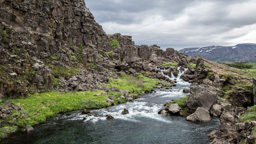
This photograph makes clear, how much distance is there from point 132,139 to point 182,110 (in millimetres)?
22356

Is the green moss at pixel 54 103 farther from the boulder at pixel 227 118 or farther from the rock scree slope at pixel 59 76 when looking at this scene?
the boulder at pixel 227 118

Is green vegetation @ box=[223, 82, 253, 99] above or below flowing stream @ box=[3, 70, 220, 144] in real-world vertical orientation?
above

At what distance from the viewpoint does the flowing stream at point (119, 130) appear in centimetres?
3466

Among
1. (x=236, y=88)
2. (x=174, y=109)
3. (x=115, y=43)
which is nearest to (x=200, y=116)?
(x=174, y=109)

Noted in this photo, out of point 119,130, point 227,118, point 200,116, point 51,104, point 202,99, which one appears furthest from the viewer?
point 51,104

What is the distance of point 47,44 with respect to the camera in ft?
283

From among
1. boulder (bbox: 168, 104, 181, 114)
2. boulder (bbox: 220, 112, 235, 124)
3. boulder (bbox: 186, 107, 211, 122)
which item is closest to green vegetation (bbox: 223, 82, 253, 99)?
boulder (bbox: 186, 107, 211, 122)

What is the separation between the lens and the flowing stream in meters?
34.7

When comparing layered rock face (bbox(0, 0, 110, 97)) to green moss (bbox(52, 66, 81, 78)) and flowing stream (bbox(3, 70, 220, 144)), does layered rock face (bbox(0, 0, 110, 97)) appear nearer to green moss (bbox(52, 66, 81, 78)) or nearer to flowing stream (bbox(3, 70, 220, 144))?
green moss (bbox(52, 66, 81, 78))

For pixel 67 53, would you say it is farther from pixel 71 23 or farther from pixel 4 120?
pixel 4 120

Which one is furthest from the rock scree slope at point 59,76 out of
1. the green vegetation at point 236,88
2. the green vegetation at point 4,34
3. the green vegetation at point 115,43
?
the green vegetation at point 115,43

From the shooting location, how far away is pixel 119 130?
4006 centimetres

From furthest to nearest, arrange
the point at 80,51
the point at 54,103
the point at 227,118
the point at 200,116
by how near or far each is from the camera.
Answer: the point at 80,51 → the point at 54,103 → the point at 200,116 → the point at 227,118

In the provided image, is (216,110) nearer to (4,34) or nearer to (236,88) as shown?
(236,88)
